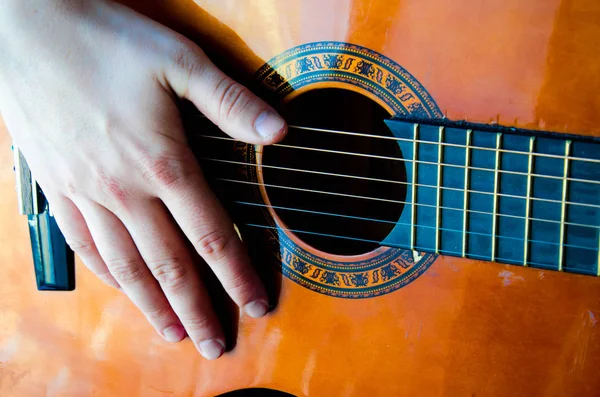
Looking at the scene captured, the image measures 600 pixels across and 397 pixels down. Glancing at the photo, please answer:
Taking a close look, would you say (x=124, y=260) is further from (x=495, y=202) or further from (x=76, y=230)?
(x=495, y=202)

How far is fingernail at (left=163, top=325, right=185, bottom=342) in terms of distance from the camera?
857mm

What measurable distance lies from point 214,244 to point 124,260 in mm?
156

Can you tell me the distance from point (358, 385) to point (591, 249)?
1.38 feet

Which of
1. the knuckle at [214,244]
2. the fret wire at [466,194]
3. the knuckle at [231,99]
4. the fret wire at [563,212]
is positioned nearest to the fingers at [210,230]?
the knuckle at [214,244]

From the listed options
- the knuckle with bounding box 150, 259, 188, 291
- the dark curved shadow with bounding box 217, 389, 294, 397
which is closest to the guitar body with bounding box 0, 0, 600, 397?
the dark curved shadow with bounding box 217, 389, 294, 397

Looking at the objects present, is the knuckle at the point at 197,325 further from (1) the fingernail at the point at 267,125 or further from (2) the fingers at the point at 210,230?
(1) the fingernail at the point at 267,125

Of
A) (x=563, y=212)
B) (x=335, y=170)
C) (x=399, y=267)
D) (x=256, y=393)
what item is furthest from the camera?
(x=335, y=170)

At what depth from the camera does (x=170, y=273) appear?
773 millimetres

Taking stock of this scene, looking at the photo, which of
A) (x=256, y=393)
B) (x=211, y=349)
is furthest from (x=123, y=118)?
(x=256, y=393)

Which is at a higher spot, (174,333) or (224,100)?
(224,100)

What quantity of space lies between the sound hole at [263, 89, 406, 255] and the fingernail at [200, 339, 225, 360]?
0.24 metres

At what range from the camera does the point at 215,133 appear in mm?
797

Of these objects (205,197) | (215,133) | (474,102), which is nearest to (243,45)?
(215,133)

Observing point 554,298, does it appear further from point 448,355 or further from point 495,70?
point 495,70
